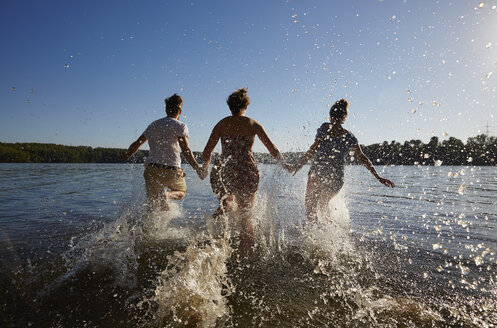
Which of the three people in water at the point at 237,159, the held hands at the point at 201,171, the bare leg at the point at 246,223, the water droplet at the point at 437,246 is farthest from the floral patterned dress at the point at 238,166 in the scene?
the water droplet at the point at 437,246

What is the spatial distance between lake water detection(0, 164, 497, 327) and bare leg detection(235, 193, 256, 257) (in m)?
0.18

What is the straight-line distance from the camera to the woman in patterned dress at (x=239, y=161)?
4000 millimetres

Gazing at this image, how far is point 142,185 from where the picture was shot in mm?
5633

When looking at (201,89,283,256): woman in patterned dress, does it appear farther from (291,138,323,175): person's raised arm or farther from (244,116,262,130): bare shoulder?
(291,138,323,175): person's raised arm

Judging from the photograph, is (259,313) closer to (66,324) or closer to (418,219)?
(66,324)

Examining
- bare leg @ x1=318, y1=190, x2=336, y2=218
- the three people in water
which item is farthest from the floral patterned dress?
bare leg @ x1=318, y1=190, x2=336, y2=218

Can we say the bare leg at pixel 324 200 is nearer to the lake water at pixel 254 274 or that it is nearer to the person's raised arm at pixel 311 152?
the lake water at pixel 254 274

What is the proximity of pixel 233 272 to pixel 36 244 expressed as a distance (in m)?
3.45

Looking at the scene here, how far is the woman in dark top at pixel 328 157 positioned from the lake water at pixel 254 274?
1.81 ft

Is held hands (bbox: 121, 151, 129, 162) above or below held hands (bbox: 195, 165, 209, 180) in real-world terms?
above

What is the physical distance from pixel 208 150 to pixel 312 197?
2.23m

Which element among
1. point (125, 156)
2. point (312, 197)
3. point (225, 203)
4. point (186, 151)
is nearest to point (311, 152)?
point (312, 197)

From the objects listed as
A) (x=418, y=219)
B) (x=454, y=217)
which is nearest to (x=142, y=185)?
(x=418, y=219)

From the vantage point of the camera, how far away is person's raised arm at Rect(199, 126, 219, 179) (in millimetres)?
4129
